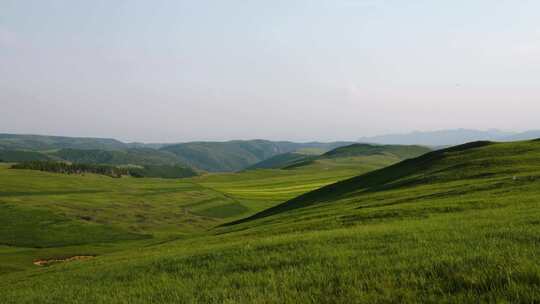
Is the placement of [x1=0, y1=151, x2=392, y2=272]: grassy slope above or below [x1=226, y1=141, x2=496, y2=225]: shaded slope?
below

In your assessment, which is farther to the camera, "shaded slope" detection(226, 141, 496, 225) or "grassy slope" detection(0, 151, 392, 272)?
"grassy slope" detection(0, 151, 392, 272)

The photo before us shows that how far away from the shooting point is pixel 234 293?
11.4 m

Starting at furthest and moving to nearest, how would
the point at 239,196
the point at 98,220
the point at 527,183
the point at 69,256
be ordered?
1. the point at 239,196
2. the point at 98,220
3. the point at 69,256
4. the point at 527,183

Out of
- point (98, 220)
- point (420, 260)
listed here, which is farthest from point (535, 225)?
point (98, 220)

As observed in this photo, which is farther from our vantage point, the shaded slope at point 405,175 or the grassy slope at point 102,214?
the grassy slope at point 102,214

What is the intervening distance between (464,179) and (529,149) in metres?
22.2

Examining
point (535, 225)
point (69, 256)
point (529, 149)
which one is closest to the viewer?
point (535, 225)

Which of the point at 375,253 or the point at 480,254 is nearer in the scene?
the point at 480,254

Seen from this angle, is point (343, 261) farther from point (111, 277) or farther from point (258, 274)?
point (111, 277)

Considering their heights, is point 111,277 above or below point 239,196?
above

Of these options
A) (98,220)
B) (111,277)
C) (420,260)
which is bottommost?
(98,220)

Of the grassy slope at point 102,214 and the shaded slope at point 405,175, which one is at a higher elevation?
the shaded slope at point 405,175

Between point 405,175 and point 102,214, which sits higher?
point 405,175

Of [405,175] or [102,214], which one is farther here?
[102,214]
